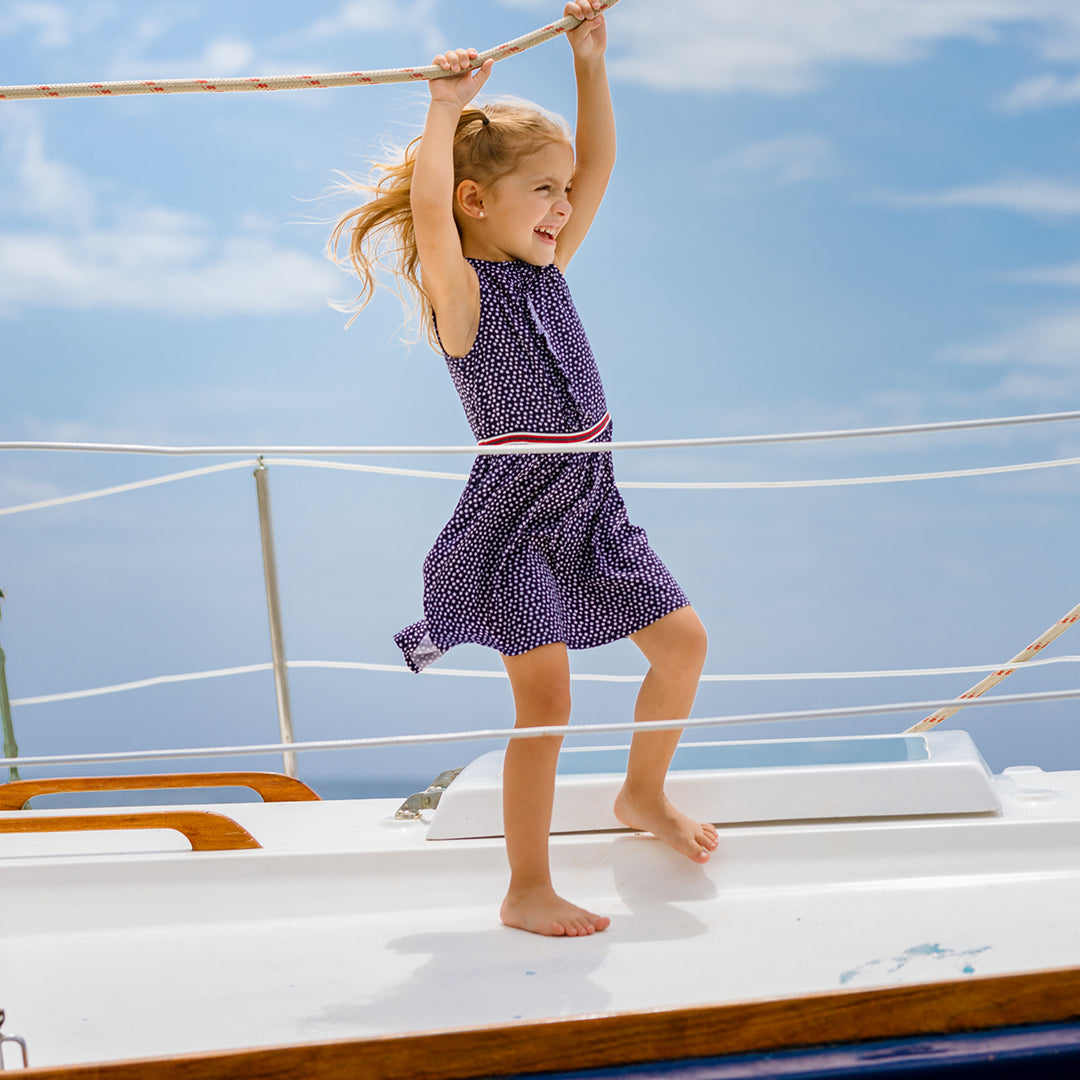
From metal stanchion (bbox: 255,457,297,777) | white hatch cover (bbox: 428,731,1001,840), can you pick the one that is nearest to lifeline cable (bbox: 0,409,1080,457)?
white hatch cover (bbox: 428,731,1001,840)

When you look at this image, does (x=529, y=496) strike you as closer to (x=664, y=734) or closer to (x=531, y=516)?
(x=531, y=516)

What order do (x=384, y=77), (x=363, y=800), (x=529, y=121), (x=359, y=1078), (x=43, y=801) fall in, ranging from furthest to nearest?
(x=43, y=801), (x=363, y=800), (x=529, y=121), (x=384, y=77), (x=359, y=1078)

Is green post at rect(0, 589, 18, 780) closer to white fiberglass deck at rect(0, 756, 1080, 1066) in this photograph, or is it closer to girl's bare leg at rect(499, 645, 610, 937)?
white fiberglass deck at rect(0, 756, 1080, 1066)

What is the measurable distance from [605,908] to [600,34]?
0.88m

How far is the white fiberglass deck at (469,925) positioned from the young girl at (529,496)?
0.25ft

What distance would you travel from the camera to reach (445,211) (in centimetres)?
110

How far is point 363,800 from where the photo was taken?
5.03 ft

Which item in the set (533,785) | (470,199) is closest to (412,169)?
(470,199)

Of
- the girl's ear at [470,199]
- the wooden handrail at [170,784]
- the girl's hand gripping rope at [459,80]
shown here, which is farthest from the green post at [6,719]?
the girl's hand gripping rope at [459,80]

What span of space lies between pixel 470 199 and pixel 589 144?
0.59 feet

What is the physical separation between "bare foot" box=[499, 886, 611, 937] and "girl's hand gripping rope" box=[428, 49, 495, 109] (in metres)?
0.72

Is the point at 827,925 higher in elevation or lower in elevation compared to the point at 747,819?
lower

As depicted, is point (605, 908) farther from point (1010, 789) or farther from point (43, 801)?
point (43, 801)

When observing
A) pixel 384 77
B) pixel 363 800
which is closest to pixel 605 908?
pixel 363 800
